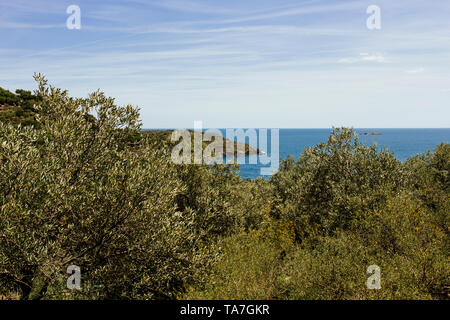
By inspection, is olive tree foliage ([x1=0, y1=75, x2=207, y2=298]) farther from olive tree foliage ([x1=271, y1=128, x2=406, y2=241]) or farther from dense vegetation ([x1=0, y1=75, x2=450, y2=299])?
olive tree foliage ([x1=271, y1=128, x2=406, y2=241])

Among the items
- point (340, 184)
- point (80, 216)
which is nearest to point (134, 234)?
point (80, 216)

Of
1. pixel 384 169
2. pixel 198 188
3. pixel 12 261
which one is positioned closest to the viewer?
pixel 12 261

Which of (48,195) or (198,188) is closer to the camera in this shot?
(48,195)

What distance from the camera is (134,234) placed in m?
15.8

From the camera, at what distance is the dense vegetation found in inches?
543

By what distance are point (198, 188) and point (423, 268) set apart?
55.0 ft

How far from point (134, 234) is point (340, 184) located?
913 inches

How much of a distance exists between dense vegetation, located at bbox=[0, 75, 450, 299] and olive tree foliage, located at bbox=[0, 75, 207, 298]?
63 mm

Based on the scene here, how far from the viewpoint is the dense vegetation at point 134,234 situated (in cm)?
1380

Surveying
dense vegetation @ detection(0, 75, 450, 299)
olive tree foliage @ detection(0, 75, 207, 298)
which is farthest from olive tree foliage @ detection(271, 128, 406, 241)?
olive tree foliage @ detection(0, 75, 207, 298)

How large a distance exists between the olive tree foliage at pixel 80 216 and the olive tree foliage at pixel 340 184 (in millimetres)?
17327
